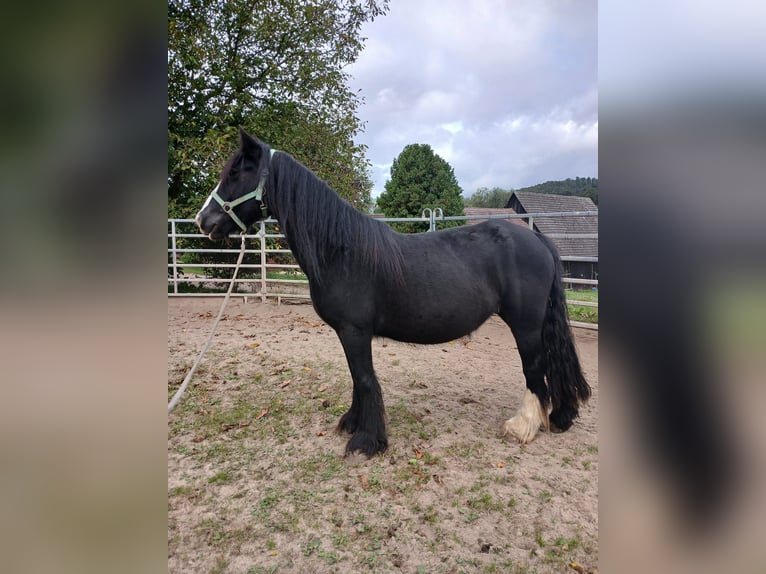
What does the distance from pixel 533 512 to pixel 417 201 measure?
13552 millimetres

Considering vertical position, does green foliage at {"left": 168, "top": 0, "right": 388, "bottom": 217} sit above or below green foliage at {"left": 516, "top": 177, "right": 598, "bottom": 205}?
above

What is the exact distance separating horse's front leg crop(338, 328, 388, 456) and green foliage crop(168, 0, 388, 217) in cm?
522

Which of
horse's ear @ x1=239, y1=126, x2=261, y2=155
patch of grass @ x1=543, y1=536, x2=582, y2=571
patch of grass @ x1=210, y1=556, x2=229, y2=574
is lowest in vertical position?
patch of grass @ x1=210, y1=556, x2=229, y2=574

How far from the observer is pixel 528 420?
105 inches

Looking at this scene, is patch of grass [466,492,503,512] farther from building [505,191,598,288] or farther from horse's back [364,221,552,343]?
building [505,191,598,288]

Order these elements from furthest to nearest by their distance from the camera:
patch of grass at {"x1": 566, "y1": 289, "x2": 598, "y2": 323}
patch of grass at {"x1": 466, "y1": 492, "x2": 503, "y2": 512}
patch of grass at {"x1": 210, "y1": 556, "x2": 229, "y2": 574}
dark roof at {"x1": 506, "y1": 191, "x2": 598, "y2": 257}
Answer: dark roof at {"x1": 506, "y1": 191, "x2": 598, "y2": 257} < patch of grass at {"x1": 566, "y1": 289, "x2": 598, "y2": 323} < patch of grass at {"x1": 466, "y1": 492, "x2": 503, "y2": 512} < patch of grass at {"x1": 210, "y1": 556, "x2": 229, "y2": 574}

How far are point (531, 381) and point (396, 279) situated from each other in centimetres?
119

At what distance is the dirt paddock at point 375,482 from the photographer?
66.5 inches

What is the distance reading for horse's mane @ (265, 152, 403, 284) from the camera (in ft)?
7.65

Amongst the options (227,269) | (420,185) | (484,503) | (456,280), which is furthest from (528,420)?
(420,185)

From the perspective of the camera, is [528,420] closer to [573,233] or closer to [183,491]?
[183,491]

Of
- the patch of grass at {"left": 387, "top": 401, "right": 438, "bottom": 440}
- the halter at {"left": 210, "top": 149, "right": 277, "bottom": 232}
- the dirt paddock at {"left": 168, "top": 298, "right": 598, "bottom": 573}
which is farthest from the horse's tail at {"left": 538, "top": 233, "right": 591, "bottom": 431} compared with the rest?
the halter at {"left": 210, "top": 149, "right": 277, "bottom": 232}
